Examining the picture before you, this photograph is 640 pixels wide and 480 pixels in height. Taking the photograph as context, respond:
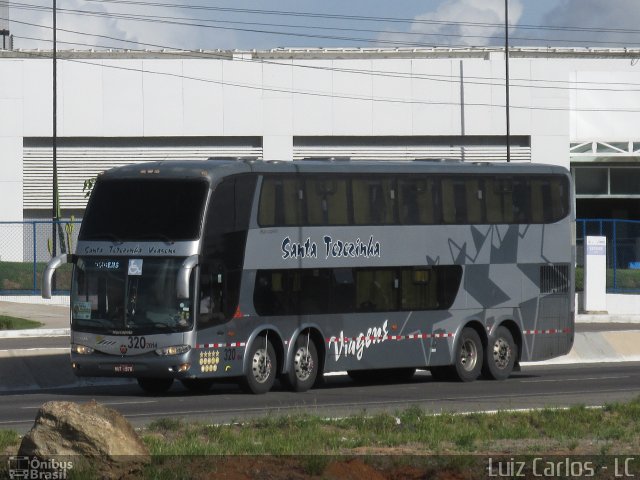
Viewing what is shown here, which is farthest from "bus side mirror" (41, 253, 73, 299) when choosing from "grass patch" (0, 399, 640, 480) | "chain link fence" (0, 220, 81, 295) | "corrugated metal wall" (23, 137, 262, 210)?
"corrugated metal wall" (23, 137, 262, 210)

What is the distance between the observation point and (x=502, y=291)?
25859 mm

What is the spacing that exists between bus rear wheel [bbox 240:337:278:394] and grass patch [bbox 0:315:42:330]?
1416 cm

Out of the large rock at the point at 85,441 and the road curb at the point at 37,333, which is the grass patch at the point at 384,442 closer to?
the large rock at the point at 85,441

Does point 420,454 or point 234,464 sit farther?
point 420,454

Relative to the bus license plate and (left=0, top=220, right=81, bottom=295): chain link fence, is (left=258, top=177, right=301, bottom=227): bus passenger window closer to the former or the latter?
the bus license plate

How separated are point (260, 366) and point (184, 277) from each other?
211cm

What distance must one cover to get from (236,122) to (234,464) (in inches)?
2046

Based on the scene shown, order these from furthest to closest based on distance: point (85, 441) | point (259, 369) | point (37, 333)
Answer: point (37, 333) → point (259, 369) → point (85, 441)

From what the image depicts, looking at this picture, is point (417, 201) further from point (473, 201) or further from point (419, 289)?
point (419, 289)

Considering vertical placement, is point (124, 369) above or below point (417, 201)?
below

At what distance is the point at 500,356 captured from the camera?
2594 centimetres

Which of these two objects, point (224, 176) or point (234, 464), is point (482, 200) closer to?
point (224, 176)

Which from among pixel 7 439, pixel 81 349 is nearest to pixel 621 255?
pixel 81 349

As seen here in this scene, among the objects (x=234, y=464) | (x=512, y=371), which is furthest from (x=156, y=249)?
(x=234, y=464)
